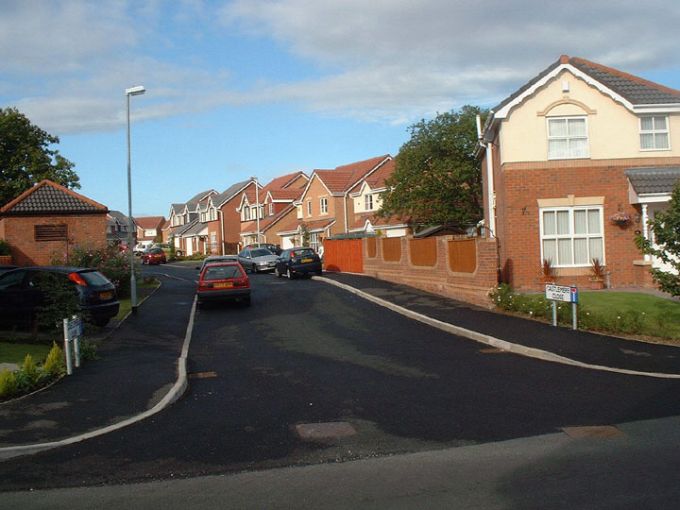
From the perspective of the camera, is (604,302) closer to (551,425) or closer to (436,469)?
(551,425)

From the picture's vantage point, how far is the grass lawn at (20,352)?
41.9ft

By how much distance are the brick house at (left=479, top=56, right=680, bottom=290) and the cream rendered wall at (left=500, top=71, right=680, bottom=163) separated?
3cm

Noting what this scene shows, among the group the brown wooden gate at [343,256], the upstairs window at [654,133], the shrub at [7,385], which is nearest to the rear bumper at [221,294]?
the brown wooden gate at [343,256]

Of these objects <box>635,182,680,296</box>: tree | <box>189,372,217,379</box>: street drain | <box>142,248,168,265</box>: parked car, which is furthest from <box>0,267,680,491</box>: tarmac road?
<box>142,248,168,265</box>: parked car

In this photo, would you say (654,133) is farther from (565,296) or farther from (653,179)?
(565,296)

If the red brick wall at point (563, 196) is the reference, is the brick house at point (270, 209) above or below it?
above

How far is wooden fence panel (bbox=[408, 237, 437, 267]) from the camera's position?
2367cm

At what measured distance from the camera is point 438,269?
23.1 meters

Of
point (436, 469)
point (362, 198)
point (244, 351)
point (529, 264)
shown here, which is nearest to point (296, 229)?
point (362, 198)

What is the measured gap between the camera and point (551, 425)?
Answer: 7832 mm

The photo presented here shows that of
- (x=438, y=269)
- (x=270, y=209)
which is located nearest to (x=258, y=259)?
(x=438, y=269)

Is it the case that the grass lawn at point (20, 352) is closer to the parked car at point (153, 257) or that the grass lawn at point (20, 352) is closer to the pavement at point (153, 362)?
the pavement at point (153, 362)

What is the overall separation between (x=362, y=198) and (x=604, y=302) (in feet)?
112

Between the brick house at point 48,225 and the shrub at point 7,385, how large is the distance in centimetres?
1967
